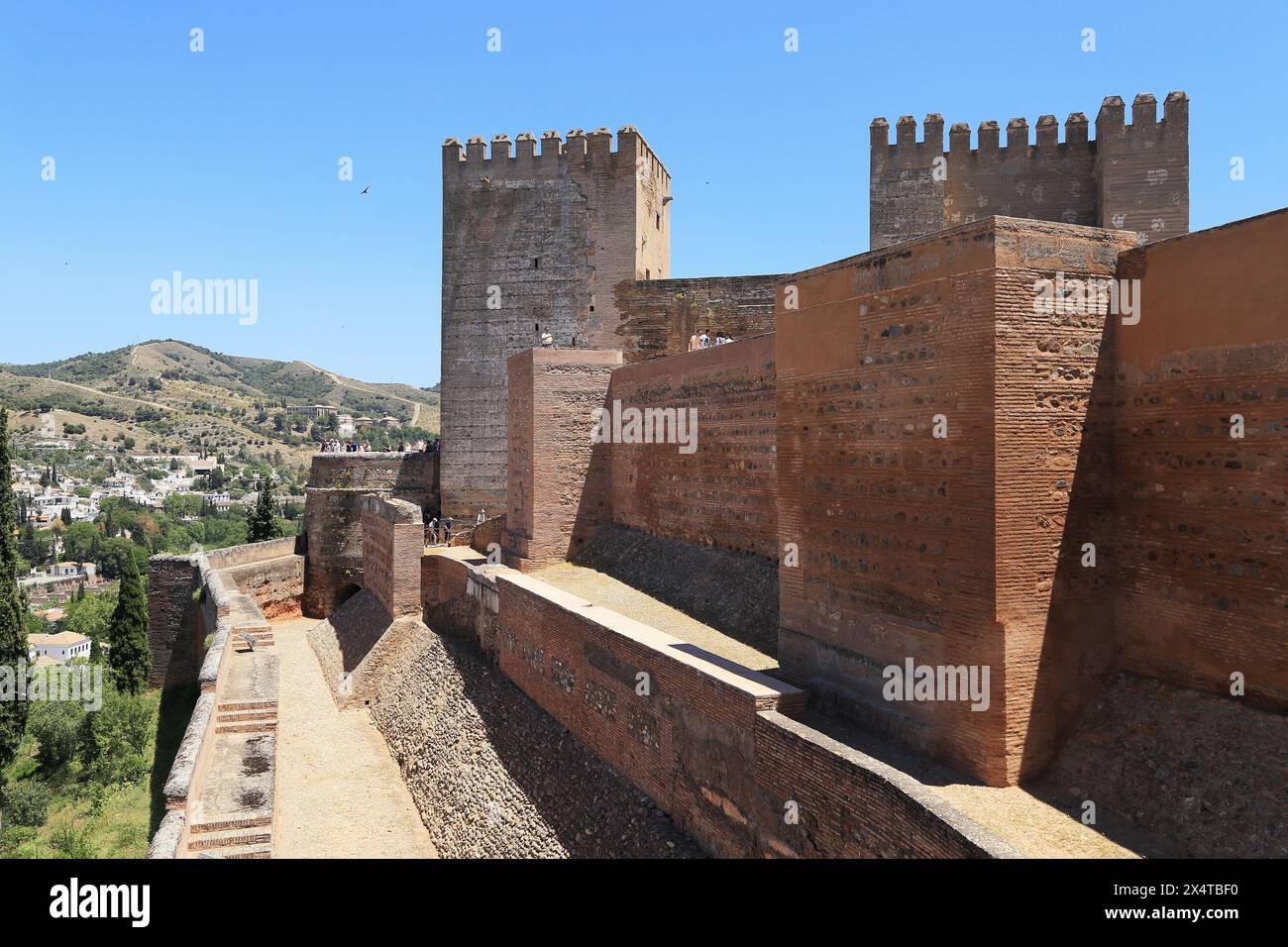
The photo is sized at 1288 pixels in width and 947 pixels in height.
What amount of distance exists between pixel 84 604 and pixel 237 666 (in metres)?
43.5

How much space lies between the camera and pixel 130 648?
18.0 meters

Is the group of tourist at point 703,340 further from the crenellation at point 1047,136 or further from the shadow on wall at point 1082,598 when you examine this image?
the shadow on wall at point 1082,598

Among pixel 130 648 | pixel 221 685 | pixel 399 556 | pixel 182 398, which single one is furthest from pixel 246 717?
pixel 182 398

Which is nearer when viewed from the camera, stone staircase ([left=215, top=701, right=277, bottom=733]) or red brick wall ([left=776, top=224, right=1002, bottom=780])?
red brick wall ([left=776, top=224, right=1002, bottom=780])

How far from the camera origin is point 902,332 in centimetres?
601

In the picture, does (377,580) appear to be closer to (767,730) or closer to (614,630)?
(614,630)

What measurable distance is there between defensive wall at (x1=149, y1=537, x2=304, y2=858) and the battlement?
9.48 metres

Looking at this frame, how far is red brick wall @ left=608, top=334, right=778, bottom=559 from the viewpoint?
34.8 ft

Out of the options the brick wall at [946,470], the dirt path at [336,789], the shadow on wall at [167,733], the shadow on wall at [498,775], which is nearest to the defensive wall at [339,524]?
the shadow on wall at [167,733]

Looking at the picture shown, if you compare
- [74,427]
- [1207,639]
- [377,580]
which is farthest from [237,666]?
[74,427]

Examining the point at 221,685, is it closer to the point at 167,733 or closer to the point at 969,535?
the point at 167,733

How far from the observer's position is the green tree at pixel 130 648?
17656mm

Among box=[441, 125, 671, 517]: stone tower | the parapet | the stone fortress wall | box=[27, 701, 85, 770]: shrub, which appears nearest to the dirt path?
the stone fortress wall

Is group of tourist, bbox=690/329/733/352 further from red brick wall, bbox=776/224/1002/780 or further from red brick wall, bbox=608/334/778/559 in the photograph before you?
red brick wall, bbox=776/224/1002/780
